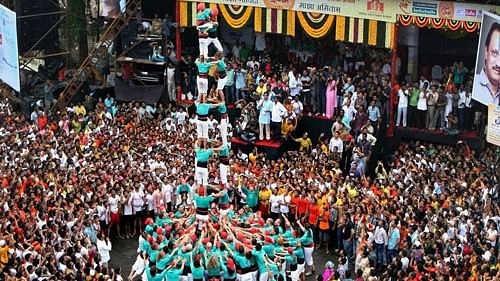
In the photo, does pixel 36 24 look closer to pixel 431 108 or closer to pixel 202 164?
pixel 202 164

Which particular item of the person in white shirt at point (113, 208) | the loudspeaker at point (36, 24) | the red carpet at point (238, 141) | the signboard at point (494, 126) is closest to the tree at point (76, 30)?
the loudspeaker at point (36, 24)

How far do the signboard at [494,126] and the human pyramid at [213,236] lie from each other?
18.8ft

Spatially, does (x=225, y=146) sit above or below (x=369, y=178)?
above

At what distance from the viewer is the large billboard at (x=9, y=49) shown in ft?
107

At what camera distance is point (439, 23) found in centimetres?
2936

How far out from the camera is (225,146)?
2356 centimetres

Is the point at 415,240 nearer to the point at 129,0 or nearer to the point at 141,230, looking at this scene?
the point at 141,230

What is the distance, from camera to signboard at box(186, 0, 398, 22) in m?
30.0

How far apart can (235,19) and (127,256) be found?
10.2m

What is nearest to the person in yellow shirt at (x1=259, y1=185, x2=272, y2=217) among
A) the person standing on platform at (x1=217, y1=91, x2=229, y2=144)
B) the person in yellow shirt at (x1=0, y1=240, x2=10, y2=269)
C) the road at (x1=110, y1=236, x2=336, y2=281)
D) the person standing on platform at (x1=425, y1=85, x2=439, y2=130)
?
the road at (x1=110, y1=236, x2=336, y2=281)

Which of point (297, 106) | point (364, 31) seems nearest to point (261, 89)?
point (297, 106)

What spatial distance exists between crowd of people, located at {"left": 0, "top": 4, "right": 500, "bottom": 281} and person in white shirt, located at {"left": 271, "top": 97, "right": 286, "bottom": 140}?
4 centimetres

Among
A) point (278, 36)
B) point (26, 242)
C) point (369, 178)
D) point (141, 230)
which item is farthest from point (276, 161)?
point (26, 242)

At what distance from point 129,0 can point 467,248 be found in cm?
1663
